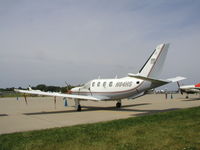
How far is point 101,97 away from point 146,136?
12.6 meters

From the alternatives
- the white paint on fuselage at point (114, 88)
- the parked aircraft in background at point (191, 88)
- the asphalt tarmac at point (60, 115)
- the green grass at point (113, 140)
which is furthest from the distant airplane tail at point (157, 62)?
the parked aircraft in background at point (191, 88)

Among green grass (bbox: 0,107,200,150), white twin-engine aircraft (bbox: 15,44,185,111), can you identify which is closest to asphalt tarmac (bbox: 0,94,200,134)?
white twin-engine aircraft (bbox: 15,44,185,111)

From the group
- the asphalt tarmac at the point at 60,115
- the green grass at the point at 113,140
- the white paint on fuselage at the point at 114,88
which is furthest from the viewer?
the white paint on fuselage at the point at 114,88

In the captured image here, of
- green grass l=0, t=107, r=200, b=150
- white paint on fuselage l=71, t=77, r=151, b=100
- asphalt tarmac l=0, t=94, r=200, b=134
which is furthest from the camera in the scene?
white paint on fuselage l=71, t=77, r=151, b=100

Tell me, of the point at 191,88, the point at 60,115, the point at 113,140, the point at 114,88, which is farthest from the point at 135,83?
the point at 191,88

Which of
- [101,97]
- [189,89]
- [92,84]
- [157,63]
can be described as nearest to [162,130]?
[157,63]

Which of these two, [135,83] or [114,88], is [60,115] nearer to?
[114,88]

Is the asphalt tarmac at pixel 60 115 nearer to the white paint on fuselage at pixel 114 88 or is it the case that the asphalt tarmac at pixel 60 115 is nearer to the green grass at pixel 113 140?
the white paint on fuselage at pixel 114 88

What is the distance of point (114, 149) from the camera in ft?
19.6

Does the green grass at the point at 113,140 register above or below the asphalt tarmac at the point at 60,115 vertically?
above

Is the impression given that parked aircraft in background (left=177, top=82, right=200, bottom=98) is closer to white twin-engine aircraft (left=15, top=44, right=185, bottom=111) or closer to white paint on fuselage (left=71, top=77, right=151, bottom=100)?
white twin-engine aircraft (left=15, top=44, right=185, bottom=111)

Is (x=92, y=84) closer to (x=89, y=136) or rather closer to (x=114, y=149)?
(x=89, y=136)

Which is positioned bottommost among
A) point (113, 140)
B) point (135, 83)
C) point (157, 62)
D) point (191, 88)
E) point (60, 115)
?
point (191, 88)

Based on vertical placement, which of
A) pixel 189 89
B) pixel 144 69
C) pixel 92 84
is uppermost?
pixel 144 69
